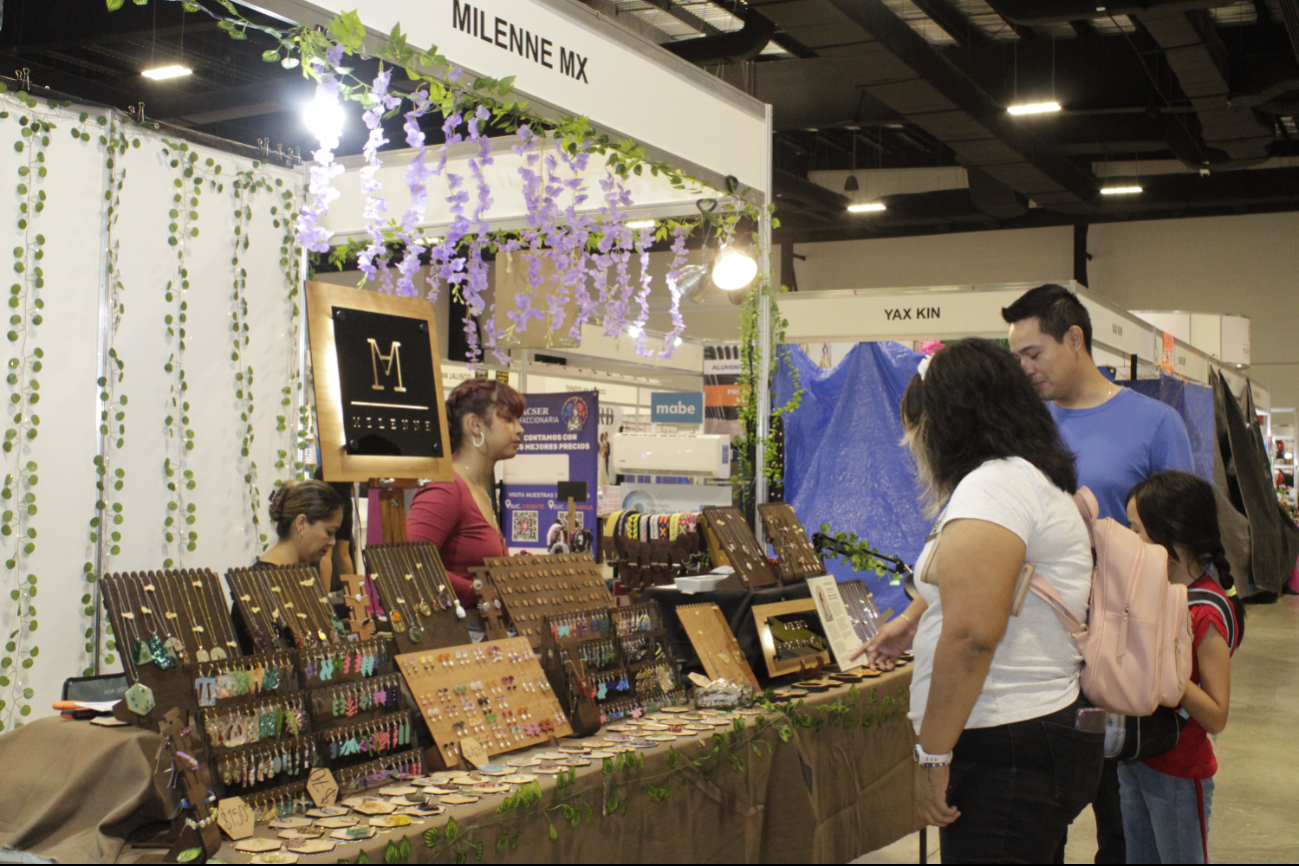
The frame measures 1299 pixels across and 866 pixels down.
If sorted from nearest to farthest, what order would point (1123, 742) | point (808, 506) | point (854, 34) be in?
point (1123, 742), point (808, 506), point (854, 34)

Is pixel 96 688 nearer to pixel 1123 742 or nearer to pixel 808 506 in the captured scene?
pixel 1123 742

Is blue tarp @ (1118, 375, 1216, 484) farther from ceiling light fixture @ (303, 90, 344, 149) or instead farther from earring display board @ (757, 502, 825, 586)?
ceiling light fixture @ (303, 90, 344, 149)

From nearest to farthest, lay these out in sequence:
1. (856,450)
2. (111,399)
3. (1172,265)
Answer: (111,399) < (856,450) < (1172,265)

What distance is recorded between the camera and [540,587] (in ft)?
9.51

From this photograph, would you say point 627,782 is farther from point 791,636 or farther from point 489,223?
point 489,223

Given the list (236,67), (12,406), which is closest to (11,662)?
(12,406)

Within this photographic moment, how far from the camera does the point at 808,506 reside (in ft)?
17.2

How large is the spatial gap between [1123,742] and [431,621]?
1.53 metres

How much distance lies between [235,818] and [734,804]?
1.28m

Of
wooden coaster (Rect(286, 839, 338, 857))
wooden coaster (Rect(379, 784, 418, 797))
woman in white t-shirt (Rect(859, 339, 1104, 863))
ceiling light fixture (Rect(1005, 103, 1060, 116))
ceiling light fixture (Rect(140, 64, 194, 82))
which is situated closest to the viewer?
woman in white t-shirt (Rect(859, 339, 1104, 863))

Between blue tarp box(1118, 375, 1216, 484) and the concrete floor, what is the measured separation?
1.50m

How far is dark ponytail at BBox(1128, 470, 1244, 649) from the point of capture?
2.43m

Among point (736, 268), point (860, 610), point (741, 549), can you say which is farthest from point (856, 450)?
point (741, 549)

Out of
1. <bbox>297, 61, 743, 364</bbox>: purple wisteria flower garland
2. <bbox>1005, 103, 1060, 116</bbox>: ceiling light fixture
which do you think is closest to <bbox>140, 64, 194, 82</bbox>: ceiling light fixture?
<bbox>297, 61, 743, 364</bbox>: purple wisteria flower garland
